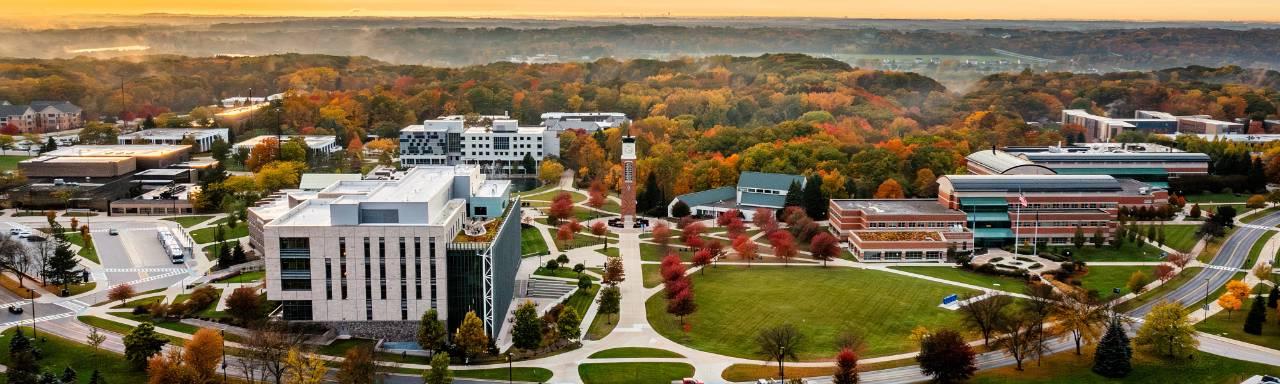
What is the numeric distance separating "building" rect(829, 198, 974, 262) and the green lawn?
225 ft

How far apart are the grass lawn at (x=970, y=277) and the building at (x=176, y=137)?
6714 cm

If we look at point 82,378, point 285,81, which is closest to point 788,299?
point 82,378

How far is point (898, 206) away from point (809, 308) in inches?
752

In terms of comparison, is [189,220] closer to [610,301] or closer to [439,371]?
[610,301]

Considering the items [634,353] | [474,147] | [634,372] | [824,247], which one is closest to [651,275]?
[824,247]

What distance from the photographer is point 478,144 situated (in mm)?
Answer: 94125

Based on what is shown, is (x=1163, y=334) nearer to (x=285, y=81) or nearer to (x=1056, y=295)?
(x=1056, y=295)

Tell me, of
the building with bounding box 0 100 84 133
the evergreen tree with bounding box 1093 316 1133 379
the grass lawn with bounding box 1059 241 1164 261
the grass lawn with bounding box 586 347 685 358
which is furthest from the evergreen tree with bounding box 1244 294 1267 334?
the building with bounding box 0 100 84 133

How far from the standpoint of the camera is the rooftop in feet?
208

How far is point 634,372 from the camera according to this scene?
39500 millimetres

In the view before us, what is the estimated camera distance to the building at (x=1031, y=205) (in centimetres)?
6300

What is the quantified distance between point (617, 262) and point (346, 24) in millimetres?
159247

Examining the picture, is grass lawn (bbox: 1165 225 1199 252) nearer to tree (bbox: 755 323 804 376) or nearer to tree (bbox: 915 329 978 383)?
tree (bbox: 915 329 978 383)

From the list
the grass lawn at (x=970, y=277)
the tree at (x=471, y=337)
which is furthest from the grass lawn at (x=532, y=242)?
the grass lawn at (x=970, y=277)
